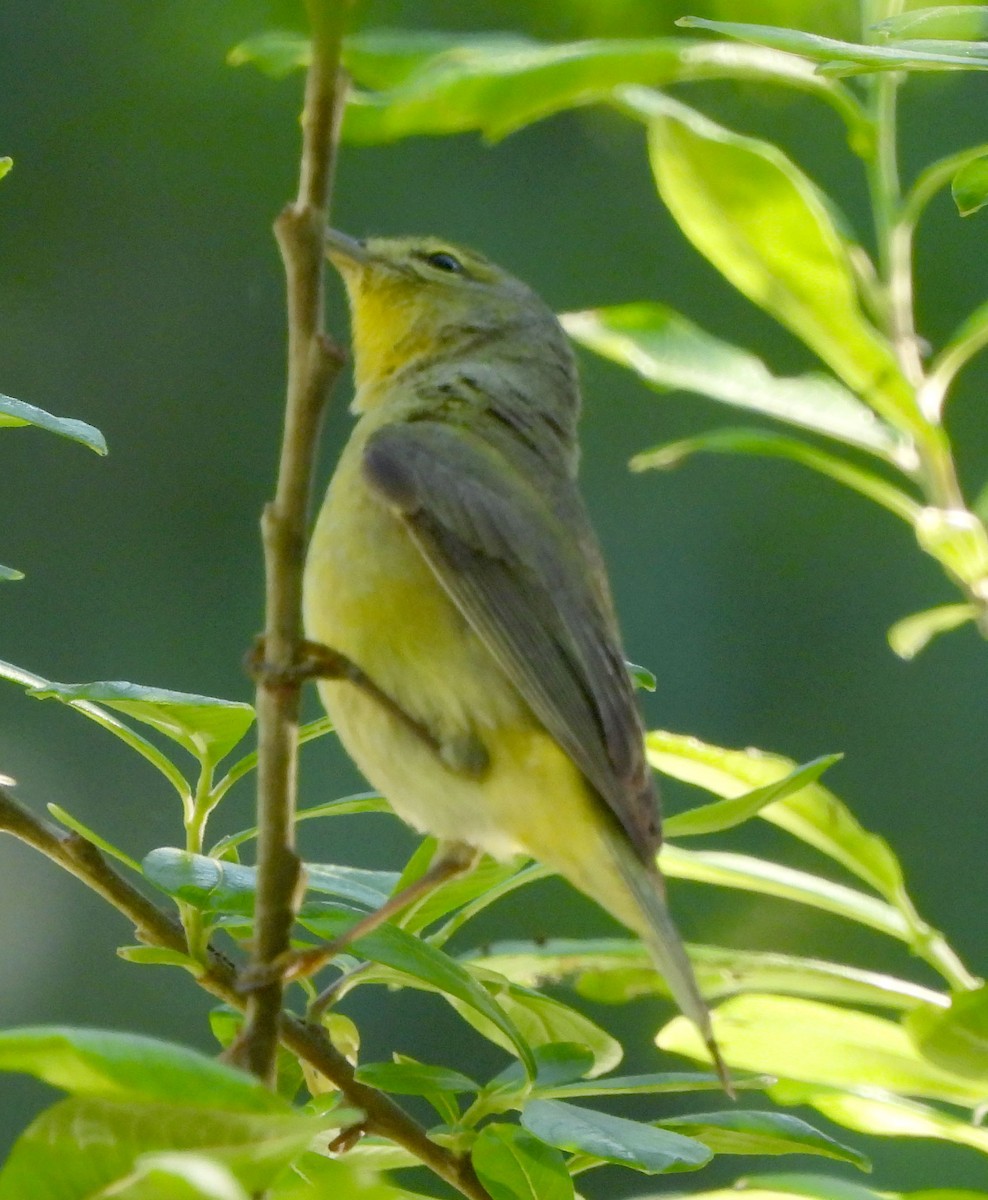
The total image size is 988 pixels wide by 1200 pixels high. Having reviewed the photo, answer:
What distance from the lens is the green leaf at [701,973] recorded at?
1.73 m

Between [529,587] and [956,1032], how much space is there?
83 cm

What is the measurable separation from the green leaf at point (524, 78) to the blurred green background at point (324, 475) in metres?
2.46

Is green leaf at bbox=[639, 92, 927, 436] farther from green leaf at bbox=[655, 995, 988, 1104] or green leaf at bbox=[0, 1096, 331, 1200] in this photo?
green leaf at bbox=[0, 1096, 331, 1200]

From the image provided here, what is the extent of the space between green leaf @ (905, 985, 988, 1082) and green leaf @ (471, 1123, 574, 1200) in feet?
1.14

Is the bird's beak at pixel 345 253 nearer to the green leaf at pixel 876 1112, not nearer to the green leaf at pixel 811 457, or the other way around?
the green leaf at pixel 811 457

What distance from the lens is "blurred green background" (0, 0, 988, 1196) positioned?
4719 millimetres

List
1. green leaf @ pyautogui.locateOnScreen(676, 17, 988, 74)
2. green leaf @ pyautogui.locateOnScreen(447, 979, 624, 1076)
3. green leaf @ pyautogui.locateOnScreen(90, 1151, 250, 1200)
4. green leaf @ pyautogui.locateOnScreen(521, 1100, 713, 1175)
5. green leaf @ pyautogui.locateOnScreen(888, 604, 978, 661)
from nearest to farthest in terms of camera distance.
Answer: green leaf @ pyautogui.locateOnScreen(90, 1151, 250, 1200) < green leaf @ pyautogui.locateOnScreen(676, 17, 988, 74) < green leaf @ pyautogui.locateOnScreen(521, 1100, 713, 1175) < green leaf @ pyautogui.locateOnScreen(447, 979, 624, 1076) < green leaf @ pyautogui.locateOnScreen(888, 604, 978, 661)

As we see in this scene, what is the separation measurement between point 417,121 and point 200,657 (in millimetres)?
3264

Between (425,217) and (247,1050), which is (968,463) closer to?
(425,217)

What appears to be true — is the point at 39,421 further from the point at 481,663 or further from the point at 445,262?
the point at 445,262

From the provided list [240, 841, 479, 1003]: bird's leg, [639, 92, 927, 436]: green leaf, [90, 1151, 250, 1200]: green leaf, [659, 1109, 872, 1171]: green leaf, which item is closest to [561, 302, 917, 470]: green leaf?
[639, 92, 927, 436]: green leaf

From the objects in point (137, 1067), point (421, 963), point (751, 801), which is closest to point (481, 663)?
point (751, 801)

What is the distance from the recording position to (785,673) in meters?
5.19

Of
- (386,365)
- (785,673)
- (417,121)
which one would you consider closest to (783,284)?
(417,121)
